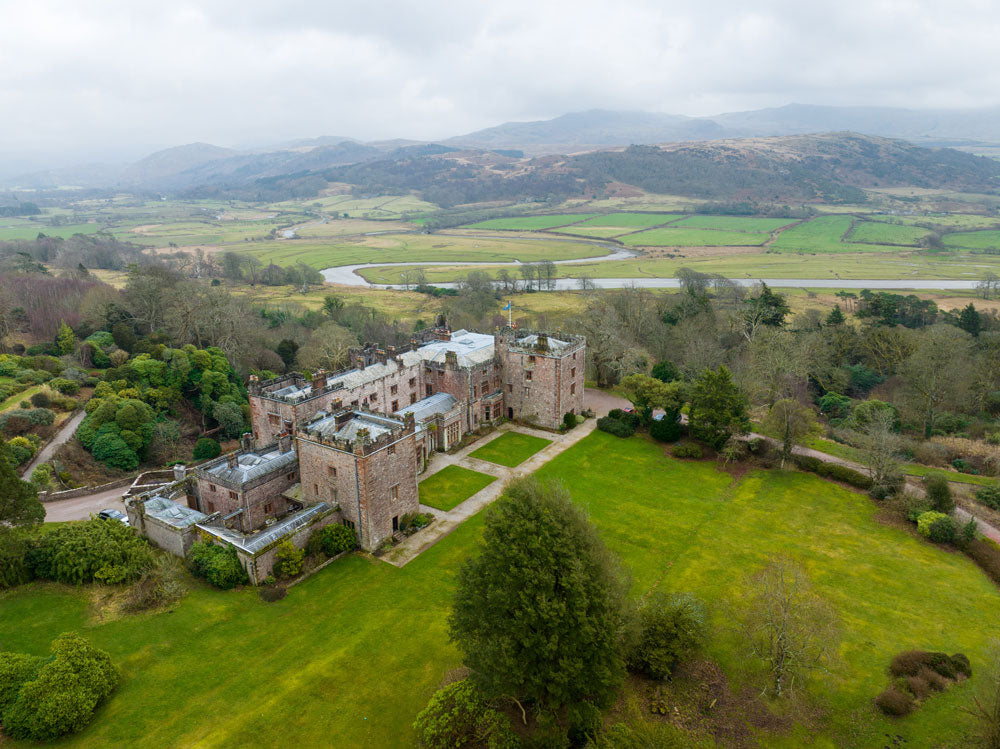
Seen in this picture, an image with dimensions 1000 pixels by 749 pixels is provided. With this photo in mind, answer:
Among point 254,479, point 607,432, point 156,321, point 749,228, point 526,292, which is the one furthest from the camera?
point 749,228

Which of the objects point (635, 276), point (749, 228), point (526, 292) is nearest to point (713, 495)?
point (526, 292)

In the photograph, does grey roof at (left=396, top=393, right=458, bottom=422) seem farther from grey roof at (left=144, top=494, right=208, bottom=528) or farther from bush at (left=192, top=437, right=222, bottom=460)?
grey roof at (left=144, top=494, right=208, bottom=528)

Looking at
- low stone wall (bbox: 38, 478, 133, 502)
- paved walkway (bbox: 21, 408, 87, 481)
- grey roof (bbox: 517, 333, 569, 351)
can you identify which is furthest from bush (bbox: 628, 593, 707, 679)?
paved walkway (bbox: 21, 408, 87, 481)

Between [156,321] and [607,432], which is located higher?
[156,321]

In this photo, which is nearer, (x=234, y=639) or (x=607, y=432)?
(x=234, y=639)

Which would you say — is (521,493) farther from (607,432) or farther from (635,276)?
(635,276)

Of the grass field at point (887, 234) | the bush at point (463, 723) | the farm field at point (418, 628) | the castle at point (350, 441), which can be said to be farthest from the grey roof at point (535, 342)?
the grass field at point (887, 234)

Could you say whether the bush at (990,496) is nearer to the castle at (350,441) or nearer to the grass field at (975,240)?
the castle at (350,441)
